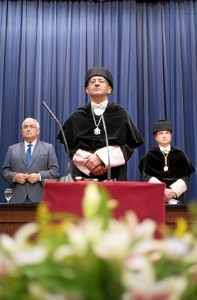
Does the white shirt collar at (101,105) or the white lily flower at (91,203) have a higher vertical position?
the white shirt collar at (101,105)

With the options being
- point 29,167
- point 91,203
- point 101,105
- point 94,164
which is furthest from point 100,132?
point 91,203

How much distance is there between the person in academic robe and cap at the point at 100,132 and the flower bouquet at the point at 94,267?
9.69 ft

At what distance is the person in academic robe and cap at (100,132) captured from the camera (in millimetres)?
3626

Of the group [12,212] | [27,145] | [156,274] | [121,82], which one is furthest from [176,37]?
[156,274]

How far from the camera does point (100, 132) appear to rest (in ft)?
12.8

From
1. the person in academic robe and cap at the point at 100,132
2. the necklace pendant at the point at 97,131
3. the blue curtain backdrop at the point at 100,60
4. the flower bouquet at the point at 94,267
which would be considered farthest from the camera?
the blue curtain backdrop at the point at 100,60

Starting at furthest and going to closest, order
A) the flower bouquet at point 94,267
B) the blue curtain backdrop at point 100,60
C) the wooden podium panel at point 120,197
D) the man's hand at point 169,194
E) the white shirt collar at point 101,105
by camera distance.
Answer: the blue curtain backdrop at point 100,60, the man's hand at point 169,194, the white shirt collar at point 101,105, the wooden podium panel at point 120,197, the flower bouquet at point 94,267

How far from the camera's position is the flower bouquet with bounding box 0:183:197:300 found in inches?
21.4

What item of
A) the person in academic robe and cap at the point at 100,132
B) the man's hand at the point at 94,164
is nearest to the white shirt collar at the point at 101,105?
the person in academic robe and cap at the point at 100,132

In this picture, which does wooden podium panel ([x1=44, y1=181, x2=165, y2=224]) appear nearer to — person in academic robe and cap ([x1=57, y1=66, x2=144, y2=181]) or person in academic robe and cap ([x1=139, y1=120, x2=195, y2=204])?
person in academic robe and cap ([x1=57, y1=66, x2=144, y2=181])

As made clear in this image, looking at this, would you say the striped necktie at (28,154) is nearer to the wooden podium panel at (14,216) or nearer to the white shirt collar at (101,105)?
the white shirt collar at (101,105)

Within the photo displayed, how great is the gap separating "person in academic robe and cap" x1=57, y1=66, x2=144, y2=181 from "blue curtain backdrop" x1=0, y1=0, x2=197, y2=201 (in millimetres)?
2841

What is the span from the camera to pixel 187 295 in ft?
1.89

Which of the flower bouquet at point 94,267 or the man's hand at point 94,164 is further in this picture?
the man's hand at point 94,164
